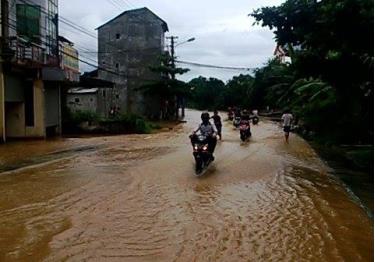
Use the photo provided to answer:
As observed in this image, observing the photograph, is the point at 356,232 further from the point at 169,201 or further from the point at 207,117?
the point at 207,117

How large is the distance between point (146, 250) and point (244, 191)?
4775mm

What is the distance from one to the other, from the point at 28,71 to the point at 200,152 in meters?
16.7

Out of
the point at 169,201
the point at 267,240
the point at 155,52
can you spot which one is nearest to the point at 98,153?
the point at 169,201

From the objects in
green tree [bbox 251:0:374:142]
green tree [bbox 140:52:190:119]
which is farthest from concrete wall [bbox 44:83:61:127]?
green tree [bbox 251:0:374:142]

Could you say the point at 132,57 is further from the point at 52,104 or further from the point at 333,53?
the point at 333,53

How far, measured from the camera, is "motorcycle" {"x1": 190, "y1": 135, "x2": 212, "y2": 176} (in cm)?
1305

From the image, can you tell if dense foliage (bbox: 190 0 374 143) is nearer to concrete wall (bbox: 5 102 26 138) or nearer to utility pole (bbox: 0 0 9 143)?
utility pole (bbox: 0 0 9 143)

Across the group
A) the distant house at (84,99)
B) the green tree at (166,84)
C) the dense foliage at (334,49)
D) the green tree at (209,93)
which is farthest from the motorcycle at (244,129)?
the green tree at (209,93)

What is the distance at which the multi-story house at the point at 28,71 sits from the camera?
2441cm

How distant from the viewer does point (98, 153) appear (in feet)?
63.2

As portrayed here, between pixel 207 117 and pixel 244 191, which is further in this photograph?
pixel 207 117

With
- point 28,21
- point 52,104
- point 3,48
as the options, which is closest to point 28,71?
point 28,21

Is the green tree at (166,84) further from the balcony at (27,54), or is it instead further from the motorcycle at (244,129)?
the motorcycle at (244,129)

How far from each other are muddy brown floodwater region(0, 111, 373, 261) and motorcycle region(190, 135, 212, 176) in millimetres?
336
